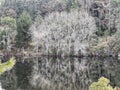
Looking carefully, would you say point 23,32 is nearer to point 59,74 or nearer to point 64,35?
point 64,35

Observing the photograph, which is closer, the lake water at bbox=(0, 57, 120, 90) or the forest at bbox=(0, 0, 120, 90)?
the lake water at bbox=(0, 57, 120, 90)

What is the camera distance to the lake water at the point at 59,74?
95.1 feet

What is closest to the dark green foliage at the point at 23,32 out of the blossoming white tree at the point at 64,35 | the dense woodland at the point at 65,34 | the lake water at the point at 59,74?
the dense woodland at the point at 65,34

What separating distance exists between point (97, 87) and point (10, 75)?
2909 cm

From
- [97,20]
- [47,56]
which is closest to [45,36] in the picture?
[47,56]

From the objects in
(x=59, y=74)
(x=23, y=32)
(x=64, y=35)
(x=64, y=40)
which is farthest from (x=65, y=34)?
(x=59, y=74)

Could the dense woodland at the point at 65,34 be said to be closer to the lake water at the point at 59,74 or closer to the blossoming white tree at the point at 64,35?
the blossoming white tree at the point at 64,35

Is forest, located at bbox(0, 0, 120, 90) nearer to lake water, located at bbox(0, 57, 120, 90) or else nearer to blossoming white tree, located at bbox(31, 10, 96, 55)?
blossoming white tree, located at bbox(31, 10, 96, 55)

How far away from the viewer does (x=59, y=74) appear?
3738cm

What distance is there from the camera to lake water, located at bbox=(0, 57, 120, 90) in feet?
95.1

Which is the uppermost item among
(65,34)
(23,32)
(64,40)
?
(23,32)

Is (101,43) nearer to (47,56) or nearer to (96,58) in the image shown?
(96,58)

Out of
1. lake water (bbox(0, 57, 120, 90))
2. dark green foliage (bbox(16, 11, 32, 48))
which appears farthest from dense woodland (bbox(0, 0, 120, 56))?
lake water (bbox(0, 57, 120, 90))

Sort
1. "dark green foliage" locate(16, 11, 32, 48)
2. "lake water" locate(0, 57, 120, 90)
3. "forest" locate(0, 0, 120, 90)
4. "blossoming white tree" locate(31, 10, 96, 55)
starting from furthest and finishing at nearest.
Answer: "dark green foliage" locate(16, 11, 32, 48)
"blossoming white tree" locate(31, 10, 96, 55)
"forest" locate(0, 0, 120, 90)
"lake water" locate(0, 57, 120, 90)
